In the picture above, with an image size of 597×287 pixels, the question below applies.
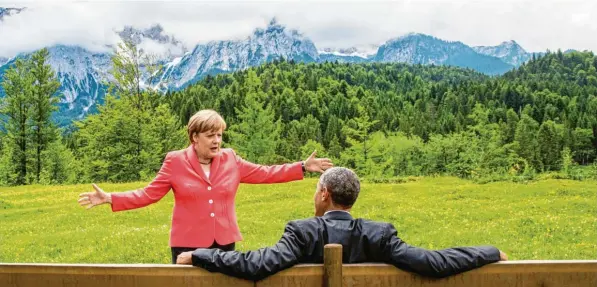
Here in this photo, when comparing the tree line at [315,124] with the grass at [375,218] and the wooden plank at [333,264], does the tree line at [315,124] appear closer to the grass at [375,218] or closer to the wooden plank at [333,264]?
the grass at [375,218]

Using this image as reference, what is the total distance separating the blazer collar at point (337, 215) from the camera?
3451mm

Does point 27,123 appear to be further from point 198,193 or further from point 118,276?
point 118,276

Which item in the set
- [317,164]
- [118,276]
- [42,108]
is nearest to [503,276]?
[118,276]

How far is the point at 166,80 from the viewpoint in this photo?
56.9 m

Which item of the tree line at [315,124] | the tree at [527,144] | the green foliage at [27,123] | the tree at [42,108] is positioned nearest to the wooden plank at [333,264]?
the tree line at [315,124]

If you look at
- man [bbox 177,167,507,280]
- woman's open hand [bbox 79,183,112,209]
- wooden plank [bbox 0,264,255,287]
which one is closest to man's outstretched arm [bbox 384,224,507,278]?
man [bbox 177,167,507,280]

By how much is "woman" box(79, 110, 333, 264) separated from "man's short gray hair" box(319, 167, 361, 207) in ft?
4.07

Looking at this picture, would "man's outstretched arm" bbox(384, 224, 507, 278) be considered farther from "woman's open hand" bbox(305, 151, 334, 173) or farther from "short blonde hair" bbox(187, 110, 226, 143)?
"woman's open hand" bbox(305, 151, 334, 173)

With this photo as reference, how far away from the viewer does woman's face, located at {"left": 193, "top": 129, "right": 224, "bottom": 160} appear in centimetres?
453

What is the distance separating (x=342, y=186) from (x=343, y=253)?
48 cm

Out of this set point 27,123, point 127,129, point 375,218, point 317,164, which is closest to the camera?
point 317,164

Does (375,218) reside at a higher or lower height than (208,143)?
lower

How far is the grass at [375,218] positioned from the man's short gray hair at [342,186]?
31.4 feet

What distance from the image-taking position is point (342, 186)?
3605 millimetres
